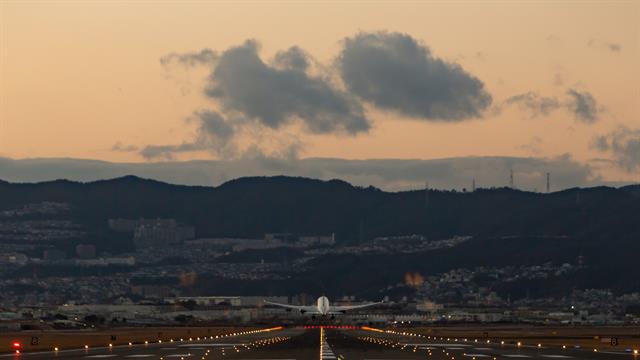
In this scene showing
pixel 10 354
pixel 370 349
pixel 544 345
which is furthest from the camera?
pixel 544 345

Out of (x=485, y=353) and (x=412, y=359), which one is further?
(x=485, y=353)

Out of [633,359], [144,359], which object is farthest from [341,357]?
[633,359]

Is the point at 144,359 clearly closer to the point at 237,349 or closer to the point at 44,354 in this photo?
the point at 44,354

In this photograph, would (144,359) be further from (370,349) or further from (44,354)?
(370,349)

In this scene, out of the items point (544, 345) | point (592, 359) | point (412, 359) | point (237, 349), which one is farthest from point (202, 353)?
point (544, 345)

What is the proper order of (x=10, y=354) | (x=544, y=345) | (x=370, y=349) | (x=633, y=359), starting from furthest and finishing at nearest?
(x=544, y=345)
(x=370, y=349)
(x=10, y=354)
(x=633, y=359)

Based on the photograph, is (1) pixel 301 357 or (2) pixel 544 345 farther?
(2) pixel 544 345

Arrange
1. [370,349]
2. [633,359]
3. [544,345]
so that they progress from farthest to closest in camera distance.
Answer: [544,345] < [370,349] < [633,359]

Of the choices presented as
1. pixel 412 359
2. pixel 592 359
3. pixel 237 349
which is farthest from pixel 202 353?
pixel 592 359
